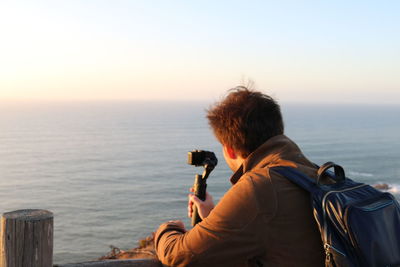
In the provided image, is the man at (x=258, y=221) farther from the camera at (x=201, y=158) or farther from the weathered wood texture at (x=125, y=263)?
the camera at (x=201, y=158)


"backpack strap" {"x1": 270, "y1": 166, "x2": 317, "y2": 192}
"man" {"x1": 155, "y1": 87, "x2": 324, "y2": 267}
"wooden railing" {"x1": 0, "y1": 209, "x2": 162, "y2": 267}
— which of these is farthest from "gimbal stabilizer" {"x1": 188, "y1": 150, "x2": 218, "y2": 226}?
"wooden railing" {"x1": 0, "y1": 209, "x2": 162, "y2": 267}

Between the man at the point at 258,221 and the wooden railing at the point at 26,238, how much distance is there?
652 mm

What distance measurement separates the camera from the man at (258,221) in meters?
2.22

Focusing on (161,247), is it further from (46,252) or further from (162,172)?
(162,172)

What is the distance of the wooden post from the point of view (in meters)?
2.46

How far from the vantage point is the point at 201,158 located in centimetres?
319

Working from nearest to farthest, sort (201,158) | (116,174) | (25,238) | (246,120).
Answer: (25,238), (246,120), (201,158), (116,174)

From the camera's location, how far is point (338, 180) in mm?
2488

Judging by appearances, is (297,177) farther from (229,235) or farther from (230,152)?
(230,152)

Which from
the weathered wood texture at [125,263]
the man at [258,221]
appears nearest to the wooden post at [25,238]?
the weathered wood texture at [125,263]

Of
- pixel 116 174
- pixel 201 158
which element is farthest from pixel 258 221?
pixel 116 174

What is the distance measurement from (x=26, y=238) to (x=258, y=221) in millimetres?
1274

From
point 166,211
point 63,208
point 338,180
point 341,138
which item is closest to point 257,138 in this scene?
point 338,180

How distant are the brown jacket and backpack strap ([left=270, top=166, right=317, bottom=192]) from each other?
1.1 inches
